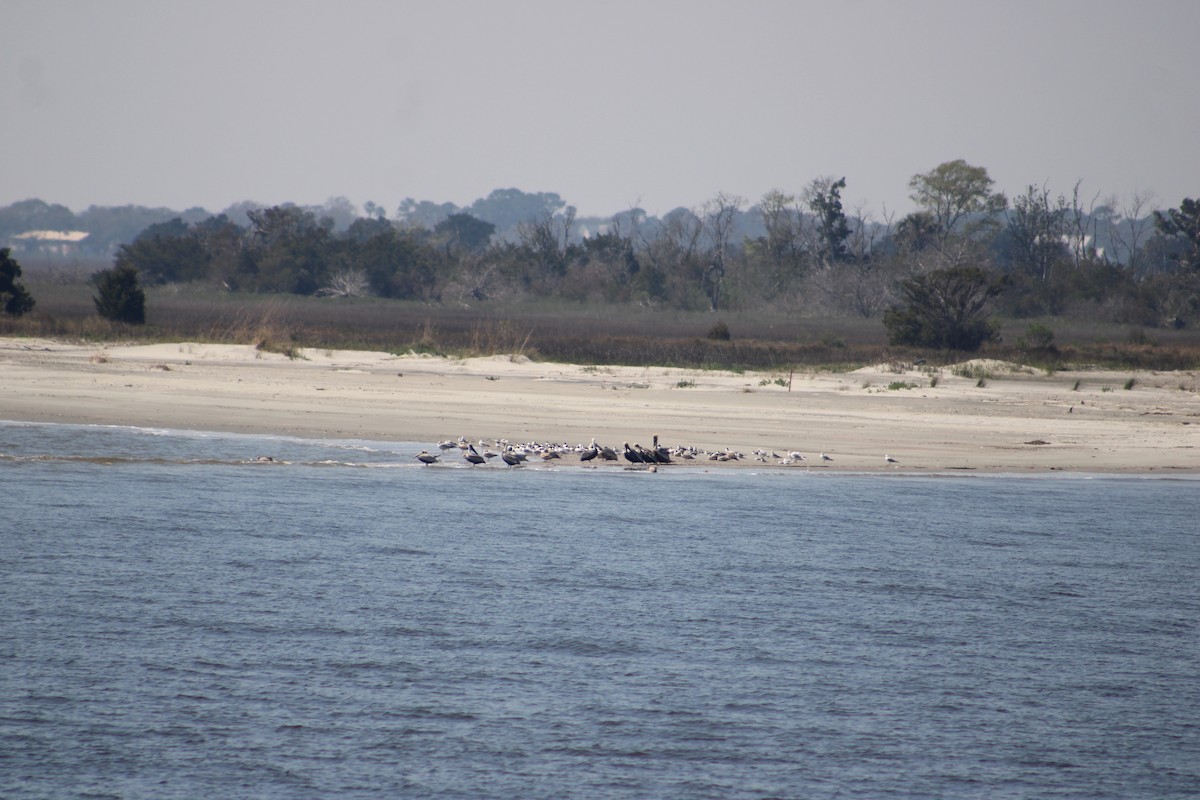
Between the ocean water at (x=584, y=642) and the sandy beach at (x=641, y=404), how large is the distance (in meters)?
3.67

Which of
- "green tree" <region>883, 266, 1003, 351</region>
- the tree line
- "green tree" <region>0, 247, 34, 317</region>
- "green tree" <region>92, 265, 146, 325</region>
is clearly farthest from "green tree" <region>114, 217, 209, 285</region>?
"green tree" <region>883, 266, 1003, 351</region>

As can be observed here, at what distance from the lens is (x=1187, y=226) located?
67500mm

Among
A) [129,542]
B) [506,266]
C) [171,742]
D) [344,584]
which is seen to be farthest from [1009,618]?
[506,266]

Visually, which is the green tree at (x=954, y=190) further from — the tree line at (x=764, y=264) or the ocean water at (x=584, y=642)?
the ocean water at (x=584, y=642)

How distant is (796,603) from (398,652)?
11.3ft

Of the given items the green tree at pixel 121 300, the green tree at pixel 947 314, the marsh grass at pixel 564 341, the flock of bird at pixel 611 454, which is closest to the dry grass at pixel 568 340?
the marsh grass at pixel 564 341

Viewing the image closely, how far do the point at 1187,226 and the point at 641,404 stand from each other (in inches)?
2221

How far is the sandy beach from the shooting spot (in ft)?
61.4

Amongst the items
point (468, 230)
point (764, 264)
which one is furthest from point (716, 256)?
point (468, 230)

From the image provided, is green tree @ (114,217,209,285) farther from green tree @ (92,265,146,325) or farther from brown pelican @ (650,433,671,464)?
brown pelican @ (650,433,671,464)

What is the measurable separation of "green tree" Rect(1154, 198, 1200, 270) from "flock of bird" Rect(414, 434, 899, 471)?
54685 millimetres

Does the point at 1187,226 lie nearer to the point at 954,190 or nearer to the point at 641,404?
the point at 954,190

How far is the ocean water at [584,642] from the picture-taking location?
6.69 meters

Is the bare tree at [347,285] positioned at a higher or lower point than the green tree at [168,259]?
lower
